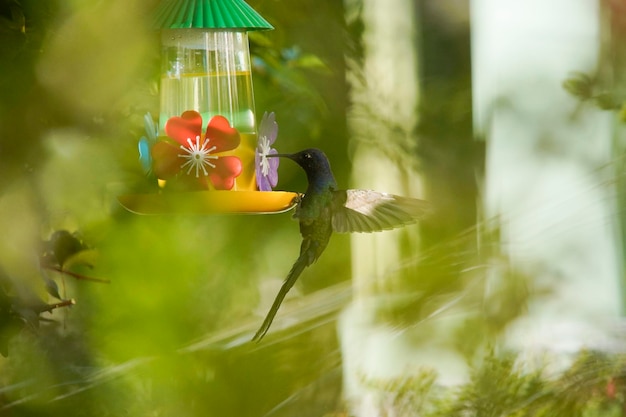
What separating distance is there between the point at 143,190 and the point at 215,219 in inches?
15.1

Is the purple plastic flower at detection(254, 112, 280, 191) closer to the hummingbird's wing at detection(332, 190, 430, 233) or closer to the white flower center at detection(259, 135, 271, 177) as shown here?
the white flower center at detection(259, 135, 271, 177)

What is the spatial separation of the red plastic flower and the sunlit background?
69 cm

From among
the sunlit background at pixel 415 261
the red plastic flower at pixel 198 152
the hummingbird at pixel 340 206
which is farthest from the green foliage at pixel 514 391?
the red plastic flower at pixel 198 152

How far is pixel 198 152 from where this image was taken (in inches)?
45.6

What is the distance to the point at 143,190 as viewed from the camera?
5.29ft

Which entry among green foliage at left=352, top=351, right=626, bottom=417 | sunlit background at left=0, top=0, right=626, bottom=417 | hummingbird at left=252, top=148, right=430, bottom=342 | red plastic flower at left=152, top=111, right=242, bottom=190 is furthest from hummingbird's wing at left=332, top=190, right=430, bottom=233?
green foliage at left=352, top=351, right=626, bottom=417

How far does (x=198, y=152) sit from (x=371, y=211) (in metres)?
0.32

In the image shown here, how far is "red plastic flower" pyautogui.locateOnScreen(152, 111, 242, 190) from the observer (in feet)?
3.78

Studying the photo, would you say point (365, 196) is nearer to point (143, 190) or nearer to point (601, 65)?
point (143, 190)

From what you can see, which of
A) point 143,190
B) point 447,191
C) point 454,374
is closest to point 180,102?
point 143,190

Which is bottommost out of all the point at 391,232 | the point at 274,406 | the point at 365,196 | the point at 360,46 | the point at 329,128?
the point at 274,406

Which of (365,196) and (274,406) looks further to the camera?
(274,406)

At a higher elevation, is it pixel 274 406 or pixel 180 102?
pixel 180 102

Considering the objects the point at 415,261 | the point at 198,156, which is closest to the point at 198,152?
the point at 198,156
